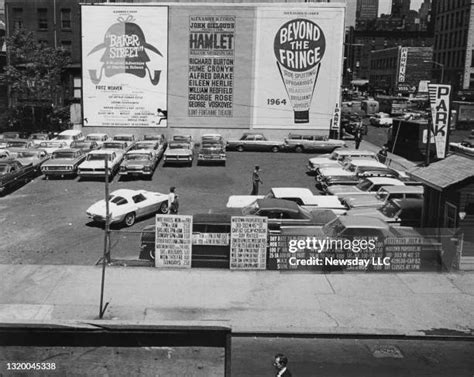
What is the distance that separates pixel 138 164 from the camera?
30812 mm

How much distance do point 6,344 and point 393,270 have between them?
12601mm

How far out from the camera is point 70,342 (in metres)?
7.16

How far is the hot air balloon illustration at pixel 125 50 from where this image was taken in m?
44.1

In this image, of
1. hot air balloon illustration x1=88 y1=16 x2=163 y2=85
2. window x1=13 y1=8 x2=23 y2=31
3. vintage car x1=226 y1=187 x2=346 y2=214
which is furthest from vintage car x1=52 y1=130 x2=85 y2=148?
window x1=13 y1=8 x2=23 y2=31

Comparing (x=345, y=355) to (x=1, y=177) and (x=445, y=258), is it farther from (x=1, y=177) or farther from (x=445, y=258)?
(x=1, y=177)

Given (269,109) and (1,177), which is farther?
(269,109)

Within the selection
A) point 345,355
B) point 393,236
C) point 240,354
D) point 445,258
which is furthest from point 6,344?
point 445,258

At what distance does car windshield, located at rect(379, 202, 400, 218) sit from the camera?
20837mm

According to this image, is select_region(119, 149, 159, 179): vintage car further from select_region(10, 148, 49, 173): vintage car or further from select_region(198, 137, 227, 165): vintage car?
select_region(10, 148, 49, 173): vintage car

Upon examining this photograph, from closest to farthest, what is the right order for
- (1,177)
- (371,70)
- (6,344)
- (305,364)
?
(6,344)
(305,364)
(1,177)
(371,70)

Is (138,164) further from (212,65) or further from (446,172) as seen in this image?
(446,172)

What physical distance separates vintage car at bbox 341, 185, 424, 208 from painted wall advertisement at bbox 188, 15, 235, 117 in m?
22.8

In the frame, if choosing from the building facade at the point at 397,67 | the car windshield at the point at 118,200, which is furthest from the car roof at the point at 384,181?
the building facade at the point at 397,67

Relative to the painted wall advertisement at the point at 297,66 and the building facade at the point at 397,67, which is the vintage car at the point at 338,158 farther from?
the building facade at the point at 397,67
